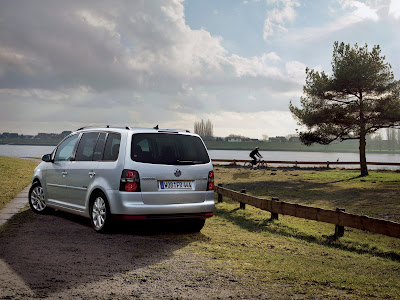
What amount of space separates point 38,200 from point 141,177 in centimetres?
435

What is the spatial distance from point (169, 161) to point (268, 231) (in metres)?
3.71

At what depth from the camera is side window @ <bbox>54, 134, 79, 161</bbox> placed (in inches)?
364

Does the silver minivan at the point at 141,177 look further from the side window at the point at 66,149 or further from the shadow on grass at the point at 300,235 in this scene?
the shadow on grass at the point at 300,235

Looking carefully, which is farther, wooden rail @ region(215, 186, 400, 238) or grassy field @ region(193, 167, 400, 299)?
wooden rail @ region(215, 186, 400, 238)

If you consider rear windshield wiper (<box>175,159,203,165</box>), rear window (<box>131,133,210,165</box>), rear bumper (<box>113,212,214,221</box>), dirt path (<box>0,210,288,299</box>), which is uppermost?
rear window (<box>131,133,210,165</box>)

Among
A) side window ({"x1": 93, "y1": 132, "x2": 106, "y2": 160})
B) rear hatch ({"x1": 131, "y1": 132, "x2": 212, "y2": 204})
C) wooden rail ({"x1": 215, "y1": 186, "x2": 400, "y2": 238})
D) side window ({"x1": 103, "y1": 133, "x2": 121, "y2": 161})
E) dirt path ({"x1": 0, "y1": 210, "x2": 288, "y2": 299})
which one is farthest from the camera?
side window ({"x1": 93, "y1": 132, "x2": 106, "y2": 160})

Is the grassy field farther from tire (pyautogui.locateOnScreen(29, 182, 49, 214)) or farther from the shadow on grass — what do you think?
tire (pyautogui.locateOnScreen(29, 182, 49, 214))

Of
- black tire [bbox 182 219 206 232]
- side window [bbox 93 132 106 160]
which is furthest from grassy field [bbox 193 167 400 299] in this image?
side window [bbox 93 132 106 160]

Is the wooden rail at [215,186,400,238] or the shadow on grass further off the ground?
the wooden rail at [215,186,400,238]

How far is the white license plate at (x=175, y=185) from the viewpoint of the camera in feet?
24.1

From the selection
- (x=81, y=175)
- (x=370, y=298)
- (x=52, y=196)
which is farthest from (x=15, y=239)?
(x=370, y=298)

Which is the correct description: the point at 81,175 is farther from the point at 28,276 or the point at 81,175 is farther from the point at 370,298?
the point at 370,298

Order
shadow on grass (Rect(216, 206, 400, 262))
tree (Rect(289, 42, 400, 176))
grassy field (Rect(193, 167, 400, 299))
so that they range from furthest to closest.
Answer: tree (Rect(289, 42, 400, 176)) < shadow on grass (Rect(216, 206, 400, 262)) < grassy field (Rect(193, 167, 400, 299))

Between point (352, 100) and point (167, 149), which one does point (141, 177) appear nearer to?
point (167, 149)
